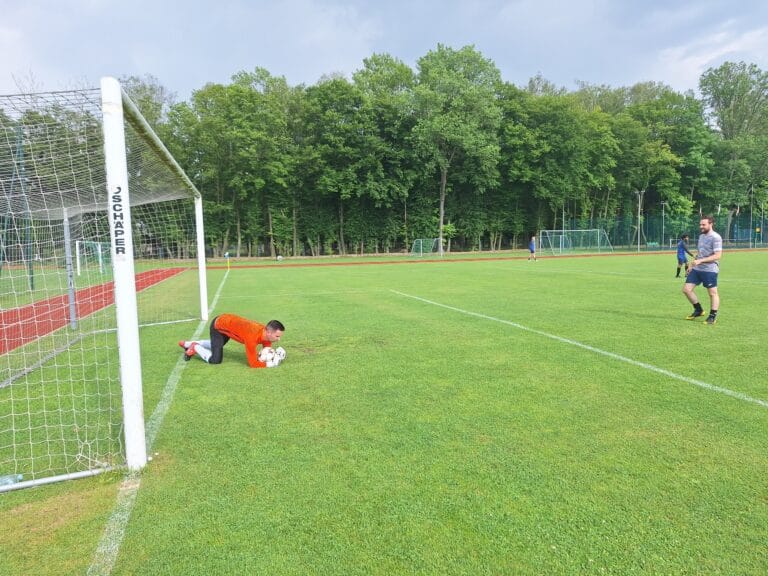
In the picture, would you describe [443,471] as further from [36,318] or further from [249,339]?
[36,318]

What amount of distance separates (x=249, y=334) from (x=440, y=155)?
155ft

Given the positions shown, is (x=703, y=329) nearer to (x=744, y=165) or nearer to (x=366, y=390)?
(x=366, y=390)

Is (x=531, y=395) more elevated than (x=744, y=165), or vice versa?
(x=744, y=165)

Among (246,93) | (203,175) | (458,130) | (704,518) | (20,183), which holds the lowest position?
(704,518)

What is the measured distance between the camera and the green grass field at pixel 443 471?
8.87 feet

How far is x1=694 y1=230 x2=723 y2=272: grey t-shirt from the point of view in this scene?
8962 mm

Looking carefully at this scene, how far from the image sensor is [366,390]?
561 cm

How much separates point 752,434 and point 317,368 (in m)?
4.79

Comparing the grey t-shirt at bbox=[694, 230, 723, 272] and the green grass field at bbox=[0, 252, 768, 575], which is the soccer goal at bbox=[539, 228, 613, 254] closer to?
the grey t-shirt at bbox=[694, 230, 723, 272]

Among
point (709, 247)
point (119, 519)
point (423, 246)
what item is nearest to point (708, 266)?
point (709, 247)

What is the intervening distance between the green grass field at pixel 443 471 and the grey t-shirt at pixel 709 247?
6.87 ft

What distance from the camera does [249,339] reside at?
6.62 meters

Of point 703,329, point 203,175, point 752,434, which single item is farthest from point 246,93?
point 752,434

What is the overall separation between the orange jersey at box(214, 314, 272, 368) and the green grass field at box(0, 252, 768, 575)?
0.29m
